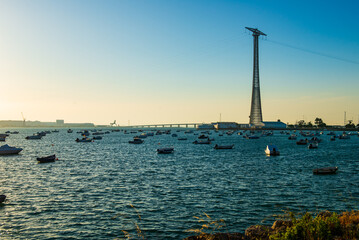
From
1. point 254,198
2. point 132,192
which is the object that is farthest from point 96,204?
point 254,198

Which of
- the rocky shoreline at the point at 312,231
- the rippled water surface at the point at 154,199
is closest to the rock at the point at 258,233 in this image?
the rocky shoreline at the point at 312,231

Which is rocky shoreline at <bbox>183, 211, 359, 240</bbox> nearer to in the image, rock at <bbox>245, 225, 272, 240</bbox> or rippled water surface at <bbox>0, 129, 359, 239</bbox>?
rock at <bbox>245, 225, 272, 240</bbox>

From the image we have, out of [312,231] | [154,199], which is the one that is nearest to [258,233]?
[312,231]

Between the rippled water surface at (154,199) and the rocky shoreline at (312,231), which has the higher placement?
the rocky shoreline at (312,231)

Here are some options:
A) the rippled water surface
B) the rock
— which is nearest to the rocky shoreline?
the rock

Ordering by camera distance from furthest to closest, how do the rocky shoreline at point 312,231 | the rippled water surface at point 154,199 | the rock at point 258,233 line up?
the rippled water surface at point 154,199 < the rock at point 258,233 < the rocky shoreline at point 312,231

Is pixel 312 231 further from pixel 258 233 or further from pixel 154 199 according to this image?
pixel 154 199

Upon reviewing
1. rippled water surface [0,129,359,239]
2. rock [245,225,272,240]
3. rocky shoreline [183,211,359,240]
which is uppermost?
rocky shoreline [183,211,359,240]

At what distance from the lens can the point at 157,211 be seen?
27656mm

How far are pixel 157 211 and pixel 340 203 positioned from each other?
18.4 m

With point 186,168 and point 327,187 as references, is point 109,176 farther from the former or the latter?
point 327,187

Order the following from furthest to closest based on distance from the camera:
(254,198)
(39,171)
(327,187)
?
(39,171) < (327,187) < (254,198)

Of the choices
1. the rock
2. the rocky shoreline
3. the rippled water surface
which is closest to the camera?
the rocky shoreline

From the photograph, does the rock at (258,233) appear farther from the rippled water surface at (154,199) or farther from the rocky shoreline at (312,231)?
the rippled water surface at (154,199)
